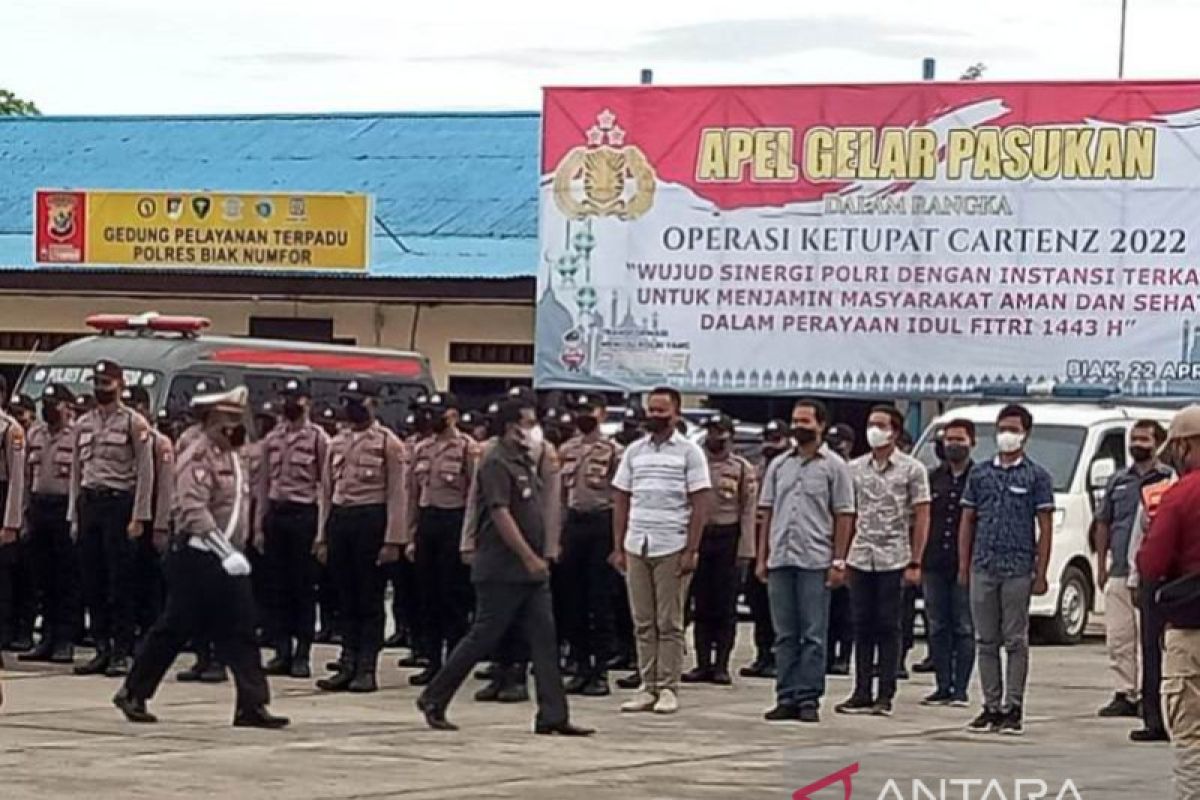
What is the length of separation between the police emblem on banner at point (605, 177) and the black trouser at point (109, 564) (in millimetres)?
11286

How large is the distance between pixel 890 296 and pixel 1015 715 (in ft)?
39.6

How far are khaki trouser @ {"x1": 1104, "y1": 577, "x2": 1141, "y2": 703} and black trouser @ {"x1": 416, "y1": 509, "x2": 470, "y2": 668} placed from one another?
4.13 meters

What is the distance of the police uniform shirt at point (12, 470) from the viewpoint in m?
18.4

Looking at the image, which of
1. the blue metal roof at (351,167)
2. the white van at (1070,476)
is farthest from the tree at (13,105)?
the white van at (1070,476)

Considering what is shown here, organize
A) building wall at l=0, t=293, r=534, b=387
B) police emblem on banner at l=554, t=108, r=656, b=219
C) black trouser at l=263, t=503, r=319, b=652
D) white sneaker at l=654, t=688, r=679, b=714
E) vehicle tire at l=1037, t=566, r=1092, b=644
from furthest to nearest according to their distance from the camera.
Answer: building wall at l=0, t=293, r=534, b=387 → police emblem on banner at l=554, t=108, r=656, b=219 → vehicle tire at l=1037, t=566, r=1092, b=644 → black trouser at l=263, t=503, r=319, b=652 → white sneaker at l=654, t=688, r=679, b=714

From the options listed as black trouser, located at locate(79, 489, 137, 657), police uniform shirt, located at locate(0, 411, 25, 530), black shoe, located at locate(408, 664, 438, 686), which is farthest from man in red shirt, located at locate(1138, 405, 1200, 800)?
police uniform shirt, located at locate(0, 411, 25, 530)

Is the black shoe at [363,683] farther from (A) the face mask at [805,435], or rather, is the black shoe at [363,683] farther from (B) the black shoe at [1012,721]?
(B) the black shoe at [1012,721]

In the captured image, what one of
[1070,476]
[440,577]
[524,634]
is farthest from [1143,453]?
[1070,476]

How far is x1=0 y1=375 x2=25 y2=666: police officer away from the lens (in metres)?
18.4

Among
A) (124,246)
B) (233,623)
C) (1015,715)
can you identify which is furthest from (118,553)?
(124,246)

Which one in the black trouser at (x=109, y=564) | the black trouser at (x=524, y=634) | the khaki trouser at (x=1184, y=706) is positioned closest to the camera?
the khaki trouser at (x=1184, y=706)

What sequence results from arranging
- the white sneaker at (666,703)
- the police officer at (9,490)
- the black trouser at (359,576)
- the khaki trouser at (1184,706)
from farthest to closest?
the police officer at (9,490) → the black trouser at (359,576) → the white sneaker at (666,703) → the khaki trouser at (1184,706)

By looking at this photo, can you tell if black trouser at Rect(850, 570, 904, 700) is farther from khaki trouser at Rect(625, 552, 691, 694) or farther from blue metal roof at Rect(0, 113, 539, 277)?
blue metal roof at Rect(0, 113, 539, 277)

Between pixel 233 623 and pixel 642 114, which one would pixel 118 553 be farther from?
pixel 642 114
